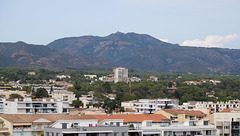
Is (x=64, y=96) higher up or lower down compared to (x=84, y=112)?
lower down

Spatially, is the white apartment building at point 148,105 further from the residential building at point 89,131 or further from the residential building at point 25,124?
the residential building at point 89,131

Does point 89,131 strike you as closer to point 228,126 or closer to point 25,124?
point 25,124

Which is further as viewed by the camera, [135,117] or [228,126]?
[135,117]

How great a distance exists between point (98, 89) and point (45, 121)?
119 metres

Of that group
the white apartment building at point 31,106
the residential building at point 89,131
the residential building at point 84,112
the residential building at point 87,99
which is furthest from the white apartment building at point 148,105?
the residential building at point 89,131

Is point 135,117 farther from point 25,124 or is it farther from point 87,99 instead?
point 87,99

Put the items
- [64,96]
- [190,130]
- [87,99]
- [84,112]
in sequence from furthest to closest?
[87,99], [64,96], [84,112], [190,130]

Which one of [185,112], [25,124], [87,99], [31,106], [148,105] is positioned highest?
[31,106]

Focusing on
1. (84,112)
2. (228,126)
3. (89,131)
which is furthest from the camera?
(84,112)

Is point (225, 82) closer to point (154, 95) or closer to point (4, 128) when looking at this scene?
point (154, 95)

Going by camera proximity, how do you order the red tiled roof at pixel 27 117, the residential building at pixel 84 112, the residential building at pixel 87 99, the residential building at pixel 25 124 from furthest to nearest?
1. the residential building at pixel 87 99
2. the residential building at pixel 84 112
3. the red tiled roof at pixel 27 117
4. the residential building at pixel 25 124

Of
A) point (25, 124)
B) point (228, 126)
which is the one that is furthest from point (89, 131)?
point (228, 126)

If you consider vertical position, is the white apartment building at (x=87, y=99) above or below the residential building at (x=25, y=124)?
below

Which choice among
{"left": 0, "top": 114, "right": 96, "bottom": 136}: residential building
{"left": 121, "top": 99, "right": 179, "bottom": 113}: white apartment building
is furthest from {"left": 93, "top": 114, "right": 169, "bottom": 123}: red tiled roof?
{"left": 121, "top": 99, "right": 179, "bottom": 113}: white apartment building
